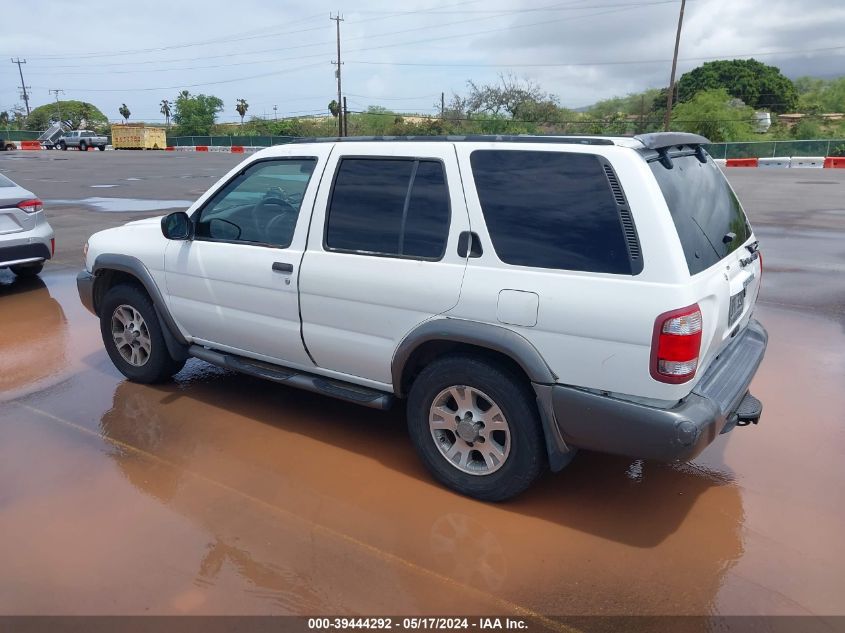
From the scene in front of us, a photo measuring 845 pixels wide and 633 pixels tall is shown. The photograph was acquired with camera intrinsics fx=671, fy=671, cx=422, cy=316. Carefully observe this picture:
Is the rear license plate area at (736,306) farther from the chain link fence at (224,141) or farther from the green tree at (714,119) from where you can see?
the chain link fence at (224,141)

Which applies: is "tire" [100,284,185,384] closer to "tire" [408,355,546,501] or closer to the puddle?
"tire" [408,355,546,501]

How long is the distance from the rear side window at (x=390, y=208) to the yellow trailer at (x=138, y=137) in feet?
210

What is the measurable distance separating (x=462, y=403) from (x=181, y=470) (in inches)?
68.0

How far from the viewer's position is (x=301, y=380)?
4.17 metres

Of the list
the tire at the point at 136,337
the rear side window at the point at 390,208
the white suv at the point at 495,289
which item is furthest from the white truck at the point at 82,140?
the rear side window at the point at 390,208

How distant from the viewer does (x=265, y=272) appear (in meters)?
4.15

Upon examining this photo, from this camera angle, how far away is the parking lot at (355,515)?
2900mm

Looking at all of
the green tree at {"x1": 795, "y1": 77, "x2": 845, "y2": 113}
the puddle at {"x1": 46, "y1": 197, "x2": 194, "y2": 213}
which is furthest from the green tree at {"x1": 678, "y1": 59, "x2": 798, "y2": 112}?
the puddle at {"x1": 46, "y1": 197, "x2": 194, "y2": 213}

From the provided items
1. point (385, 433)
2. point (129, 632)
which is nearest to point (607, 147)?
point (385, 433)

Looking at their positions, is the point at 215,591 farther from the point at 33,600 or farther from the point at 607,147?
the point at 607,147

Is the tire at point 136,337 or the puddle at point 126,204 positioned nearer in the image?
the tire at point 136,337

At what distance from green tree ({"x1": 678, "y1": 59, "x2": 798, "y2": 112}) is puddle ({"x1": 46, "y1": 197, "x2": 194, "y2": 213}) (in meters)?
75.1

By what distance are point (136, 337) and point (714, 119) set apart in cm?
5254

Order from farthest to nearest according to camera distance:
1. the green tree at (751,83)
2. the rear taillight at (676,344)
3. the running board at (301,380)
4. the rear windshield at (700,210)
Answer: the green tree at (751,83), the running board at (301,380), the rear windshield at (700,210), the rear taillight at (676,344)
